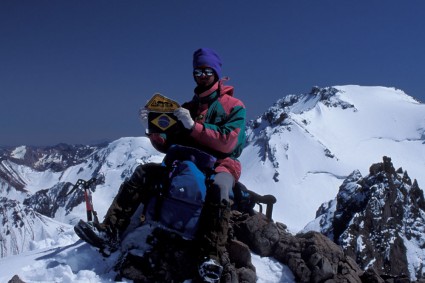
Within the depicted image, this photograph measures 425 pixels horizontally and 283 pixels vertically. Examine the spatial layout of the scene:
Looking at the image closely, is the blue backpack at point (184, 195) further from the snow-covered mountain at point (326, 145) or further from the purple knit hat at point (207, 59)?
the snow-covered mountain at point (326, 145)

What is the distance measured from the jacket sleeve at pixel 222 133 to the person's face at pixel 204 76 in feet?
2.36

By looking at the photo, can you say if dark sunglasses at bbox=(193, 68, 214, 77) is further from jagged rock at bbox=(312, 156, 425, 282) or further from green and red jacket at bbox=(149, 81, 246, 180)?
jagged rock at bbox=(312, 156, 425, 282)

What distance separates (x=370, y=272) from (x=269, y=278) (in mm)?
1977

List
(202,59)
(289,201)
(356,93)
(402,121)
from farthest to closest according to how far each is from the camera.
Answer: (356,93), (402,121), (289,201), (202,59)

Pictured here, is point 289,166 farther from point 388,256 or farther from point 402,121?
point 388,256

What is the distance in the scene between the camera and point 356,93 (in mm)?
197375

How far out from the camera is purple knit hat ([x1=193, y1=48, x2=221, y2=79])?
761cm

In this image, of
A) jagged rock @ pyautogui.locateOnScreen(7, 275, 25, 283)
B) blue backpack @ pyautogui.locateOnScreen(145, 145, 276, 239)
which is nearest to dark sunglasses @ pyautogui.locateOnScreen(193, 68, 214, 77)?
blue backpack @ pyautogui.locateOnScreen(145, 145, 276, 239)

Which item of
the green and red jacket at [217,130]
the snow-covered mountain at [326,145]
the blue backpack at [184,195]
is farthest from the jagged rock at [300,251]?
A: the snow-covered mountain at [326,145]

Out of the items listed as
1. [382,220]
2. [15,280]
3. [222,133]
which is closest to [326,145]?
[382,220]

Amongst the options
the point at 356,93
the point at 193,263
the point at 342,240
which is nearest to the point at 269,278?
the point at 193,263

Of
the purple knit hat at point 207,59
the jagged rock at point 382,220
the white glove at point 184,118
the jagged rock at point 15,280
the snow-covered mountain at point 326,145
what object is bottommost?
the jagged rock at point 15,280

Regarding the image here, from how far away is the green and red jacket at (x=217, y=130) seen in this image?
7.08m

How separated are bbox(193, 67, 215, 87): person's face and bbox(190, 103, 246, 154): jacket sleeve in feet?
2.36
